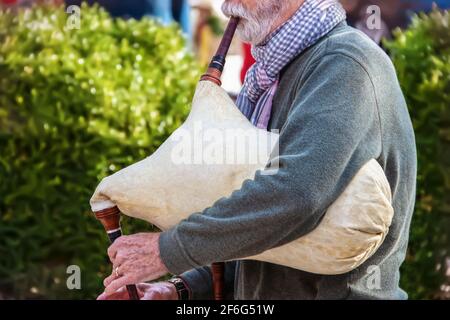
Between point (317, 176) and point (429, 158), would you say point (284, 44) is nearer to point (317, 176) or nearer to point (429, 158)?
point (317, 176)

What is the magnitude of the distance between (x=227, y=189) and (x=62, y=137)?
7.85 ft

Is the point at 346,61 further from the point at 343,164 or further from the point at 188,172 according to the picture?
the point at 188,172

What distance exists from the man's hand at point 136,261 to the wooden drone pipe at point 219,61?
0.41 m

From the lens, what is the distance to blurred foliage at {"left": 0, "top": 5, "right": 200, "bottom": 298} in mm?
4379

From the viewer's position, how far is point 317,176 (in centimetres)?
202

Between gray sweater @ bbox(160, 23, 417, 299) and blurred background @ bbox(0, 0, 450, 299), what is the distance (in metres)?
1.98

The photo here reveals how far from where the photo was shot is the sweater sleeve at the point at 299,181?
203 centimetres
